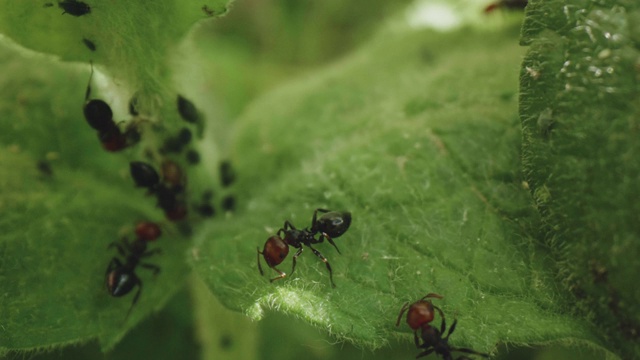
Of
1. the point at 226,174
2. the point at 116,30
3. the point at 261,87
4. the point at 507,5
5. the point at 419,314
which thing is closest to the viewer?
the point at 419,314

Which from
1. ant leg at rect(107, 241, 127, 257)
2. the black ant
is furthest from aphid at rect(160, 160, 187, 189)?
ant leg at rect(107, 241, 127, 257)

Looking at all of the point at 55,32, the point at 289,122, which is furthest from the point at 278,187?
the point at 55,32

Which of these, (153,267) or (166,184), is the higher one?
(166,184)

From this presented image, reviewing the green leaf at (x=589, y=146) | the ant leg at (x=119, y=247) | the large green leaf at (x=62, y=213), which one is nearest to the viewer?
the green leaf at (x=589, y=146)

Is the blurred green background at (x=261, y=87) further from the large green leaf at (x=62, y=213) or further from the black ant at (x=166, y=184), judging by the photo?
the black ant at (x=166, y=184)

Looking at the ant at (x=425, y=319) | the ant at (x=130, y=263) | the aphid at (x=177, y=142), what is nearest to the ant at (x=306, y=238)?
the ant at (x=425, y=319)

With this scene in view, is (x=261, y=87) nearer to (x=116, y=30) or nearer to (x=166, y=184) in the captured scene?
(x=166, y=184)

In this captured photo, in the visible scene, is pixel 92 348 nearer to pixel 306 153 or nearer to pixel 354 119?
pixel 306 153

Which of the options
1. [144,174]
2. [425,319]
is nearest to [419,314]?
[425,319]

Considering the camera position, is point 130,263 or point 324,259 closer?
point 324,259
